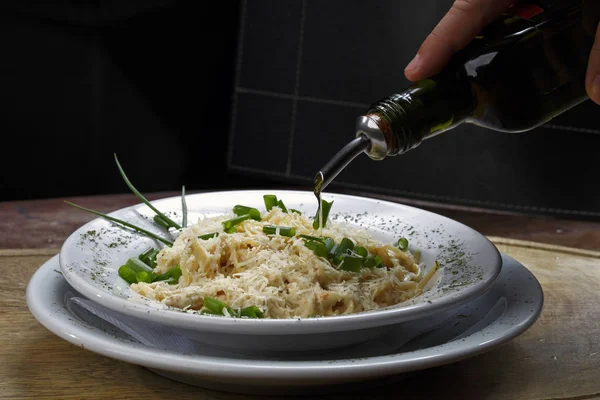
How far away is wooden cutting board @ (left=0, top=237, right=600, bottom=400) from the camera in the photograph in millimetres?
1036

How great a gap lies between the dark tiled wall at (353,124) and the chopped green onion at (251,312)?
2192 millimetres

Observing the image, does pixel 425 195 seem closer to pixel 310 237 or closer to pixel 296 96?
pixel 296 96

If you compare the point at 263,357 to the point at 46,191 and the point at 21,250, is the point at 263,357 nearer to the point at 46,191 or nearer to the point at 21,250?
the point at 21,250

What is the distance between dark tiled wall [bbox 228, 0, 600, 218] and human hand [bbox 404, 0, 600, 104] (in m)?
1.65

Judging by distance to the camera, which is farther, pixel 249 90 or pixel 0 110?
pixel 249 90

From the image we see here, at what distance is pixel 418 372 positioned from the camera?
1106mm

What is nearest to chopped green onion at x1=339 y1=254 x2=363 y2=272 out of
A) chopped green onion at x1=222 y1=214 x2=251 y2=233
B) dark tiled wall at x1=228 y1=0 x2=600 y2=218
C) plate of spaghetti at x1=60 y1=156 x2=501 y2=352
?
plate of spaghetti at x1=60 y1=156 x2=501 y2=352

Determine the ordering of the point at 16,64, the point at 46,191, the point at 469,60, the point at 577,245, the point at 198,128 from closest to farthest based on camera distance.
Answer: the point at 469,60, the point at 577,245, the point at 16,64, the point at 46,191, the point at 198,128

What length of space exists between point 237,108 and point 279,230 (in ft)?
7.74

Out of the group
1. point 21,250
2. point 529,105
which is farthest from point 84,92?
point 529,105

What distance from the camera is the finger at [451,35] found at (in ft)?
4.49

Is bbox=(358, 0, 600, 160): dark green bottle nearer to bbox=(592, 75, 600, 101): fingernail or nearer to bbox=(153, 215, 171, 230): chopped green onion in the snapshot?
bbox=(592, 75, 600, 101): fingernail

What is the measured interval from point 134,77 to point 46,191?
0.62m

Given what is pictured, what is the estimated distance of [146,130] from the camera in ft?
11.8
